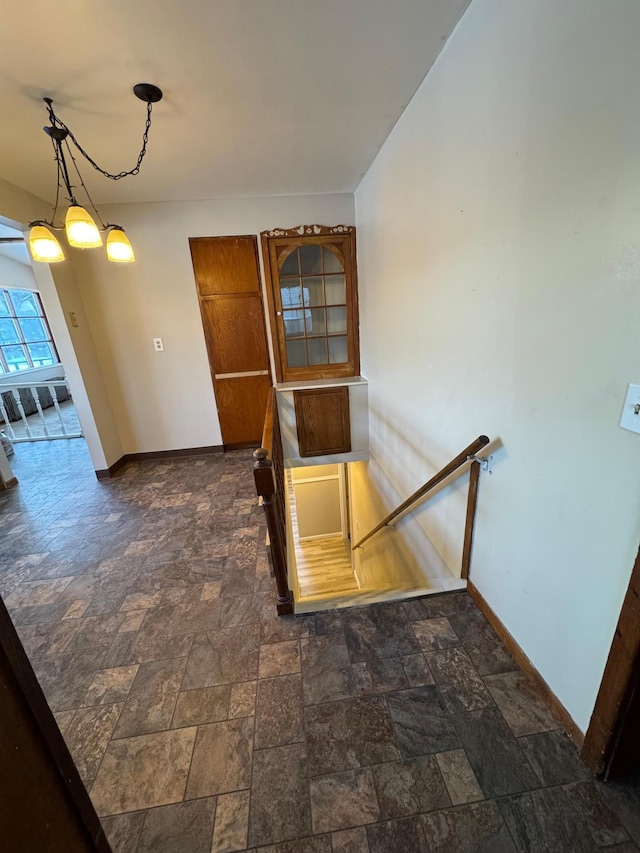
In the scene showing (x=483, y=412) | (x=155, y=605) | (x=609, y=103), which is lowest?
(x=155, y=605)

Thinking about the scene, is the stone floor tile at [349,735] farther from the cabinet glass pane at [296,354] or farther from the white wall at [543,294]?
the cabinet glass pane at [296,354]

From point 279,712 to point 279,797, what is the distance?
0.23m

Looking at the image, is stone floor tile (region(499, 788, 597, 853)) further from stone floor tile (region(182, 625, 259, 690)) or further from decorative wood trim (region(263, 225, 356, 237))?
decorative wood trim (region(263, 225, 356, 237))

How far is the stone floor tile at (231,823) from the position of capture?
0.96 metres

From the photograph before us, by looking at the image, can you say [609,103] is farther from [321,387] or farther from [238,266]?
[238,266]

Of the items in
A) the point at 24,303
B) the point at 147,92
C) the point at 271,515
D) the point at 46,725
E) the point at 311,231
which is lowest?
the point at 271,515

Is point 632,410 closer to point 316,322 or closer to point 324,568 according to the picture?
point 316,322

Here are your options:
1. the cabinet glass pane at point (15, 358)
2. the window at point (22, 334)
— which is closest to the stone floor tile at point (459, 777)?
the window at point (22, 334)

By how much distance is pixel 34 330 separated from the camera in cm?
714

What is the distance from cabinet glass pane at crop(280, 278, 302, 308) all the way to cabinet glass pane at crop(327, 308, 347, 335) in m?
0.35

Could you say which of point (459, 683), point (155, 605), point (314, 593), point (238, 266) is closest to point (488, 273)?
point (459, 683)

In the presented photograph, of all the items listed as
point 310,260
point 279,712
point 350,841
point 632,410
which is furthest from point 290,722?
point 310,260

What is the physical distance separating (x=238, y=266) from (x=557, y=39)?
290 centimetres

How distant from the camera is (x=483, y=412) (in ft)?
4.87
